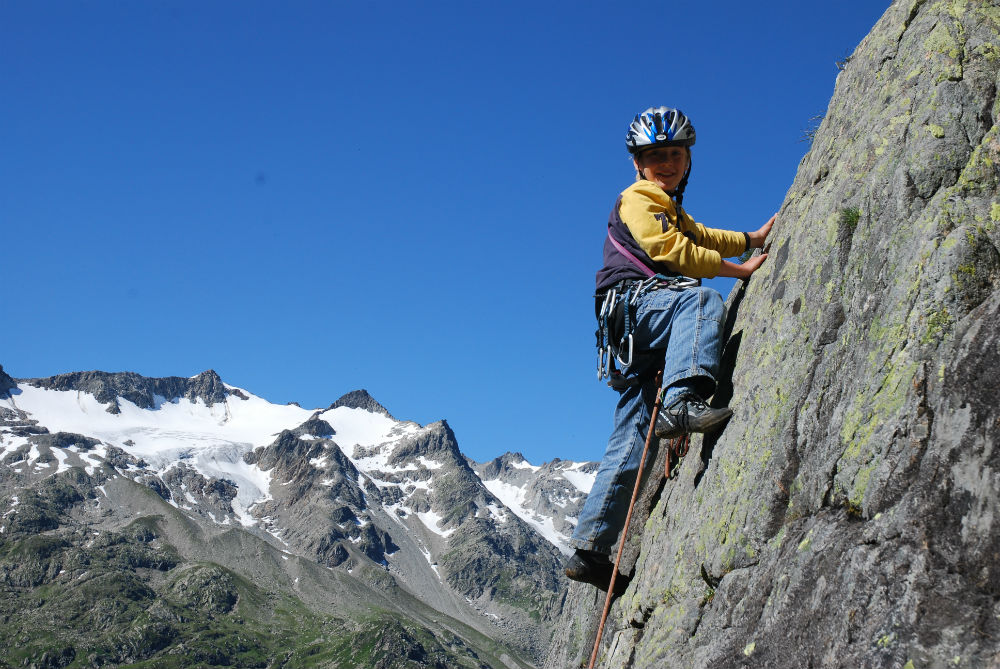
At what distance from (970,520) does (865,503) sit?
3.22ft

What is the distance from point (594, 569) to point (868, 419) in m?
5.12

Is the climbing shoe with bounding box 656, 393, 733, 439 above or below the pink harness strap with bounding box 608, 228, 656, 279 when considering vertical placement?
below

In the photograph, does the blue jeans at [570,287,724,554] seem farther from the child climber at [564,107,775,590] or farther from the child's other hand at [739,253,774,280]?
the child's other hand at [739,253,774,280]

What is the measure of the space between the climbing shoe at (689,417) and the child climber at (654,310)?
0.5 inches

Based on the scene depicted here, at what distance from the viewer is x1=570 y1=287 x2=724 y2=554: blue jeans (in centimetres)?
963

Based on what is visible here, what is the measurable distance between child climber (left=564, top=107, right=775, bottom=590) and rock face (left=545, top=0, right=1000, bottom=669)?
1.76 feet

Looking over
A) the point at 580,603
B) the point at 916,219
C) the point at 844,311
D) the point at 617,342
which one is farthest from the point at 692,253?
the point at 580,603

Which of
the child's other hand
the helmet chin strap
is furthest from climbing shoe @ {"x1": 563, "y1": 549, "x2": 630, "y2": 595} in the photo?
the helmet chin strap

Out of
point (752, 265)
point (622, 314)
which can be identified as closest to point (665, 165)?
point (752, 265)

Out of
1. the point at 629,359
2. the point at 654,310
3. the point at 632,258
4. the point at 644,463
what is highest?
the point at 632,258

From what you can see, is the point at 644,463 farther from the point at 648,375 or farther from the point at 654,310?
the point at 654,310

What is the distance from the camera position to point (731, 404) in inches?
376

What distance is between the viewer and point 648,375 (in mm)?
10875

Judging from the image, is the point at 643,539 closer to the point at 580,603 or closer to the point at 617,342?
A: the point at 617,342
